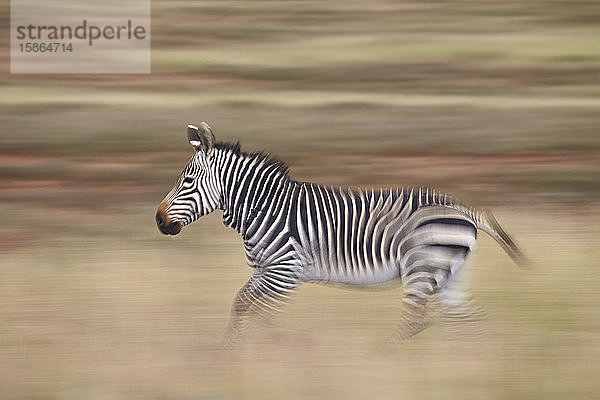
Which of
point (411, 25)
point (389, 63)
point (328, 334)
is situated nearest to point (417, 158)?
point (389, 63)

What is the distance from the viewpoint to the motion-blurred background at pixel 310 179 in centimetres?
454

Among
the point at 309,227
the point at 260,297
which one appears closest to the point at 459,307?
the point at 309,227

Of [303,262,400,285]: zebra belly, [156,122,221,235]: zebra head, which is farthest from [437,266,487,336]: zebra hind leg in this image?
[156,122,221,235]: zebra head

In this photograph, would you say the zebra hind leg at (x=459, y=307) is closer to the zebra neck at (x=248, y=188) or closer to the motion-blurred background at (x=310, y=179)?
the motion-blurred background at (x=310, y=179)

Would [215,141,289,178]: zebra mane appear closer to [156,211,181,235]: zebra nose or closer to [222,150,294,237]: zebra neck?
[222,150,294,237]: zebra neck

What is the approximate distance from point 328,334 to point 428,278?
2.19 ft

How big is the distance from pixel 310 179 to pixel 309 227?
6069 millimetres

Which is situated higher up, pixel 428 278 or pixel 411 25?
pixel 411 25

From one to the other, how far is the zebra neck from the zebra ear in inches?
5.4

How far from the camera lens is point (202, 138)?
477 centimetres

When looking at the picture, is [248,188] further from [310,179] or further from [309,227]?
[310,179]

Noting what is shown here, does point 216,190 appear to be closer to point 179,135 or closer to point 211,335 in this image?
point 211,335

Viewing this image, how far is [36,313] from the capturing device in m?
5.37

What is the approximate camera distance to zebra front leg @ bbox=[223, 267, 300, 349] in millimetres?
4711
